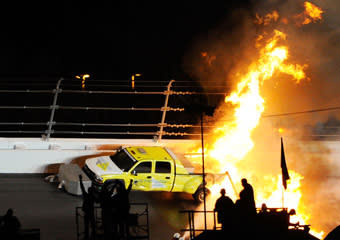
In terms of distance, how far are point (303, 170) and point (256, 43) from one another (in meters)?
4.98

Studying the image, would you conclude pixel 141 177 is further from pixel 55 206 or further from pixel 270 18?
pixel 270 18

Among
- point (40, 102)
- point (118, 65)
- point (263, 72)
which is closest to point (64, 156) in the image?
point (263, 72)

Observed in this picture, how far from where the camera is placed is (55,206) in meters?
10.6

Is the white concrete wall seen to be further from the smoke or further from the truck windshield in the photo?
the smoke

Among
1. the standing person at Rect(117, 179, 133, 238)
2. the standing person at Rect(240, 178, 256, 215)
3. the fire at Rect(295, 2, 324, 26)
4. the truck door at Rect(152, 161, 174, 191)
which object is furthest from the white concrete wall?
the fire at Rect(295, 2, 324, 26)

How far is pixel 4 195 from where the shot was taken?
11.1 meters

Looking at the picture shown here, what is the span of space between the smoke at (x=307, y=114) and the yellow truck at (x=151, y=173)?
2.31 m

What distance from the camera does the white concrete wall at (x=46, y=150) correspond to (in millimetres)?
12938

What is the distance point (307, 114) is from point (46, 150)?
928 centimetres

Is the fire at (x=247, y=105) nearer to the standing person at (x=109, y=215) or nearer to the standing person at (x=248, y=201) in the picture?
the standing person at (x=248, y=201)

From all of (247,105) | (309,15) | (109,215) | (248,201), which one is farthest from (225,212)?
(309,15)

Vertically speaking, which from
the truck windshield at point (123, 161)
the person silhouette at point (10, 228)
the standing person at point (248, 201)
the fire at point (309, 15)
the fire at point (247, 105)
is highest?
the fire at point (309, 15)

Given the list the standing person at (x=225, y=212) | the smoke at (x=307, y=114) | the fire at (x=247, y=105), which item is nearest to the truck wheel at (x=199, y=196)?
the fire at (x=247, y=105)

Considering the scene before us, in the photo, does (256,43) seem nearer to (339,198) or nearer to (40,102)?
(339,198)
